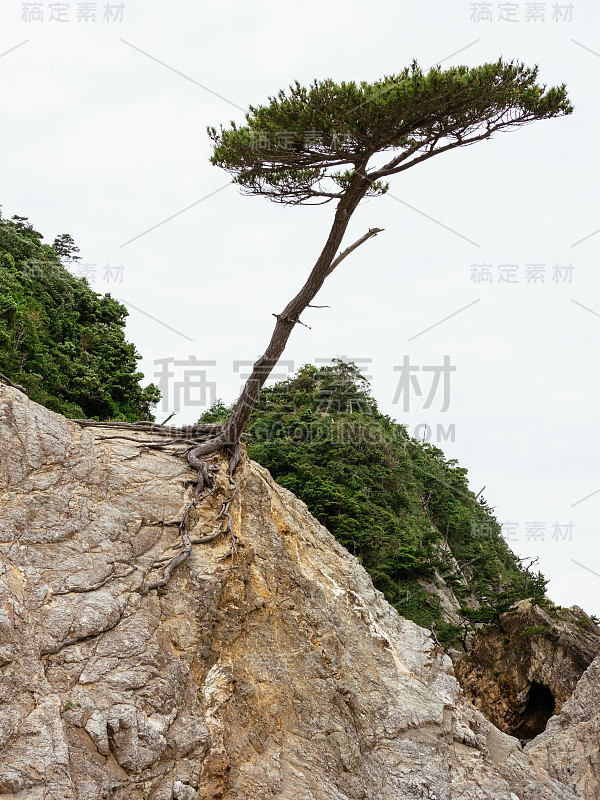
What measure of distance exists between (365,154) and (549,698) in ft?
53.5

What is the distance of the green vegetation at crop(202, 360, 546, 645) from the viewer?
22.1m

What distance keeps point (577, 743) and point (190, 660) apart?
9.52 m

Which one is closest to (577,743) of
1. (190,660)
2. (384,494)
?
(190,660)

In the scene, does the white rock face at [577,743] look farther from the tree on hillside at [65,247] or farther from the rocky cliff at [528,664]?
the tree on hillside at [65,247]

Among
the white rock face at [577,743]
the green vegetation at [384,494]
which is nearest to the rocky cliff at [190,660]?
the white rock face at [577,743]

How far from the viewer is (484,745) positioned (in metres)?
9.63

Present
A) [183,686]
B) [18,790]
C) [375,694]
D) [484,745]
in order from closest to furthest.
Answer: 1. [18,790]
2. [183,686]
3. [375,694]
4. [484,745]

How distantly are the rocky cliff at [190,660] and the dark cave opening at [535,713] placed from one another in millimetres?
8938

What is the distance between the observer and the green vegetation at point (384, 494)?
870 inches

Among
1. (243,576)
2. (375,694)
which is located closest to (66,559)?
(243,576)

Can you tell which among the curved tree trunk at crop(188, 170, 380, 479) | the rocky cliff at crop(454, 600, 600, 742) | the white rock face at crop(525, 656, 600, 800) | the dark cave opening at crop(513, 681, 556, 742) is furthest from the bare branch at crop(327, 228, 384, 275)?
the dark cave opening at crop(513, 681, 556, 742)

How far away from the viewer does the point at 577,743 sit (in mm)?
12914

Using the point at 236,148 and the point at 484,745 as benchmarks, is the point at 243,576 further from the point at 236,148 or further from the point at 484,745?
the point at 236,148

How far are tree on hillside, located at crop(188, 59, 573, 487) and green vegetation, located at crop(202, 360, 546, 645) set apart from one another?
12576 millimetres
